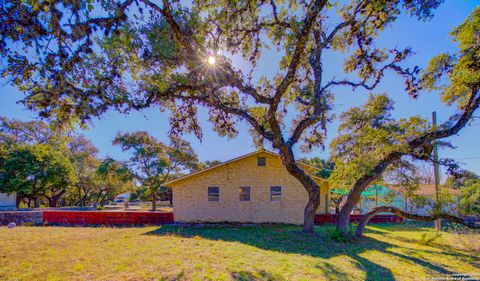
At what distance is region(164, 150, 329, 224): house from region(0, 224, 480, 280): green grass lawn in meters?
5.07

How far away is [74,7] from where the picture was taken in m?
4.17

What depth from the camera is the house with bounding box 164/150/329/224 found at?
14.5 meters

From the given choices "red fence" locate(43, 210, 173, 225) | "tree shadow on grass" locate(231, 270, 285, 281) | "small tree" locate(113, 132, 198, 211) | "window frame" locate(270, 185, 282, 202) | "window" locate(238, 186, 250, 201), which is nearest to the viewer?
"tree shadow on grass" locate(231, 270, 285, 281)

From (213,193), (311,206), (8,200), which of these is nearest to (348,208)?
(311,206)

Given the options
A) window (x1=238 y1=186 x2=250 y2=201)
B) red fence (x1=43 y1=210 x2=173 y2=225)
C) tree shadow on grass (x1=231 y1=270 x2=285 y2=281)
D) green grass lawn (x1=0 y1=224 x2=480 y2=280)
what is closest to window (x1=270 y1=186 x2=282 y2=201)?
window (x1=238 y1=186 x2=250 y2=201)

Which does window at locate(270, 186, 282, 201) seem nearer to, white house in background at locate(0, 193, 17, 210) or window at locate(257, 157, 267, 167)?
window at locate(257, 157, 267, 167)

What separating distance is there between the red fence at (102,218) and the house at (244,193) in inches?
62.1

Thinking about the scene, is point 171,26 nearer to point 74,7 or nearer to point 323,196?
point 74,7

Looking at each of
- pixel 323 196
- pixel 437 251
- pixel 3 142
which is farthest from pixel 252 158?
pixel 3 142

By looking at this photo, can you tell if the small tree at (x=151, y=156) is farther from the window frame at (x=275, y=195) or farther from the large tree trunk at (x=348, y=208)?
the large tree trunk at (x=348, y=208)

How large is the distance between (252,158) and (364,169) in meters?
7.14

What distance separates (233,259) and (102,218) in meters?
12.0

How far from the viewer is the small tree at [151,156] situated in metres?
21.2

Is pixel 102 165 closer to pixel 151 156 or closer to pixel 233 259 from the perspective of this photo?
pixel 151 156
